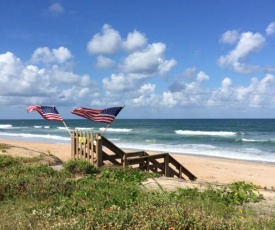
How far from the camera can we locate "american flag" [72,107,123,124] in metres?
10.9

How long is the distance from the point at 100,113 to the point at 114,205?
6.22 metres

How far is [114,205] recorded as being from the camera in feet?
16.4

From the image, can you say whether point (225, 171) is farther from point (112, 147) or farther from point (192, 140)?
point (192, 140)

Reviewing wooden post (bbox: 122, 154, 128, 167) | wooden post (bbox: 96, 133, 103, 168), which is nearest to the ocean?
wooden post (bbox: 96, 133, 103, 168)

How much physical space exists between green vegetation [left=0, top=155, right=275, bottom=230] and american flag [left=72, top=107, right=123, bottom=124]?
6.98 ft

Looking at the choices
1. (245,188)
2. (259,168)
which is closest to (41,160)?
(245,188)

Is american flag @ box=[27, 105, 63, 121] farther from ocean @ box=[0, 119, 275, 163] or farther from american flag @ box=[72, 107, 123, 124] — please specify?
ocean @ box=[0, 119, 275, 163]

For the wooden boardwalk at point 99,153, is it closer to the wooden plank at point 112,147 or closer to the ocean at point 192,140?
the wooden plank at point 112,147

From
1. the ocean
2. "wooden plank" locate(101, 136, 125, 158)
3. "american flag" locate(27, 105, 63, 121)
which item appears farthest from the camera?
the ocean

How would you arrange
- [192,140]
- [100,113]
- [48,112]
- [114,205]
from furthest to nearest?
1. [192,140]
2. [48,112]
3. [100,113]
4. [114,205]

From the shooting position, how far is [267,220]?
16.4 feet

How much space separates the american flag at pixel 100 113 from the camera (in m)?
10.9

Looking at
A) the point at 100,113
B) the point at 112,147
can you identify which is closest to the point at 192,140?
the point at 112,147

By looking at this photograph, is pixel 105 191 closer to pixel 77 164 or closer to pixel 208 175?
pixel 77 164
